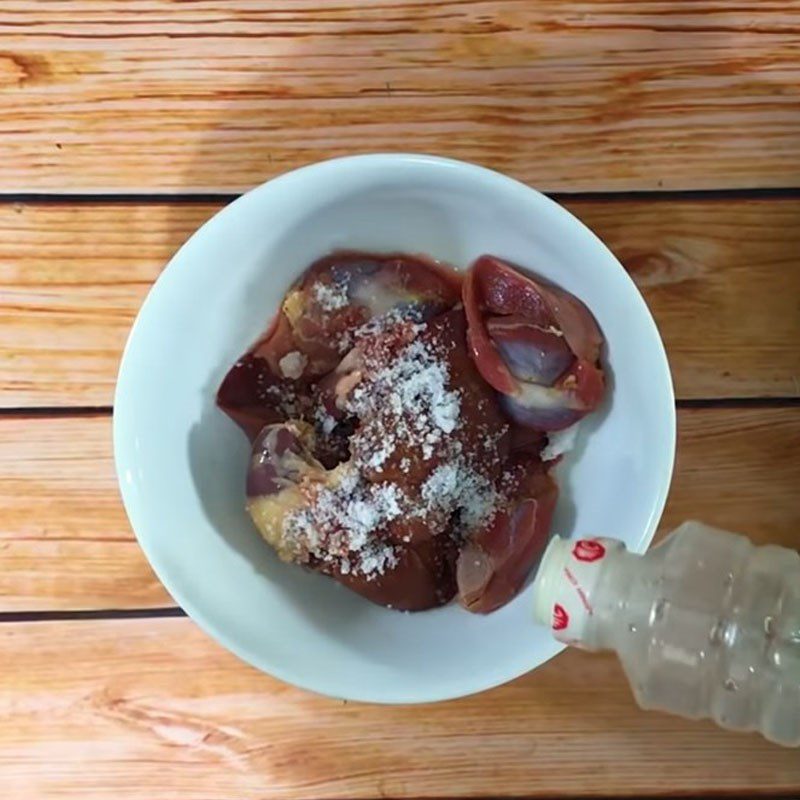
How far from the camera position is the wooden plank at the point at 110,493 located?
3.11 ft

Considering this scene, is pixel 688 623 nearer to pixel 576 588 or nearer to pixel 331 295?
pixel 576 588

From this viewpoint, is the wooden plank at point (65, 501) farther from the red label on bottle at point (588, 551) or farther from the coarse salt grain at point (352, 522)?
the red label on bottle at point (588, 551)

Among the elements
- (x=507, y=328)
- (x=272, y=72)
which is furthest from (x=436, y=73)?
(x=507, y=328)

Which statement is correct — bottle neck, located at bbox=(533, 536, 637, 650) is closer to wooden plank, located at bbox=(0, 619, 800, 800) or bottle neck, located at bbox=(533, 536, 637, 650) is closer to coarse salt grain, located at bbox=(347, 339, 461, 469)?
coarse salt grain, located at bbox=(347, 339, 461, 469)

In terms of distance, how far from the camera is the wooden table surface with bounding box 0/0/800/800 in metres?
0.94

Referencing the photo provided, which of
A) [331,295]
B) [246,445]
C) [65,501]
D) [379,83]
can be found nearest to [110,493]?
[65,501]

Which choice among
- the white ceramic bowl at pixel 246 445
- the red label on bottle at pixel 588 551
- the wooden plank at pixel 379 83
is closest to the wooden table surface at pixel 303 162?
the wooden plank at pixel 379 83

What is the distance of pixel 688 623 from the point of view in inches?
28.6

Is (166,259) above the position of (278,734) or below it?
above

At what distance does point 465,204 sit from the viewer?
84 centimetres

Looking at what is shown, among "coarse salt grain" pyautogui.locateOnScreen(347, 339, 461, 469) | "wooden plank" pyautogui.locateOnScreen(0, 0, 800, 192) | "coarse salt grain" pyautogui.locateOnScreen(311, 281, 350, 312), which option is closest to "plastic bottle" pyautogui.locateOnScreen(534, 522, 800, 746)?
"coarse salt grain" pyautogui.locateOnScreen(347, 339, 461, 469)

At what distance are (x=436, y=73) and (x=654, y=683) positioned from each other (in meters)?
0.47

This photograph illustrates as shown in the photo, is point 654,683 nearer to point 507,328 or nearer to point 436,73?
point 507,328

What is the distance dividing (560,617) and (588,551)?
1.6 inches
